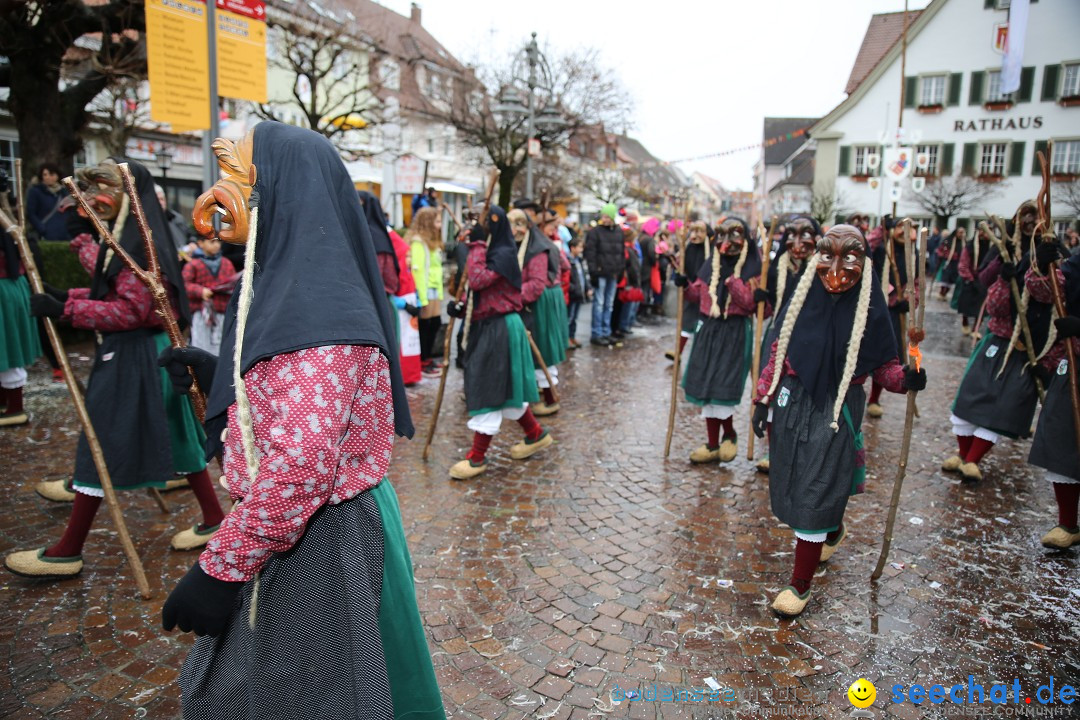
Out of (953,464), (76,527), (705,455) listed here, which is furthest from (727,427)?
(76,527)

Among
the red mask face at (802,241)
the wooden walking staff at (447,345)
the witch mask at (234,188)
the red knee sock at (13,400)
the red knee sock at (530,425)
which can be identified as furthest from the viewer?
the red knee sock at (13,400)

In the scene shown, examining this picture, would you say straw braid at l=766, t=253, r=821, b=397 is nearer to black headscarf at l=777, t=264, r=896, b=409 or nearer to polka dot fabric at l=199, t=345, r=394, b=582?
black headscarf at l=777, t=264, r=896, b=409

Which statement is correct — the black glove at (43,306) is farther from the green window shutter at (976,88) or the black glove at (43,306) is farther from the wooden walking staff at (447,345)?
the green window shutter at (976,88)

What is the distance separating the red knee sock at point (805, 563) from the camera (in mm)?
3578

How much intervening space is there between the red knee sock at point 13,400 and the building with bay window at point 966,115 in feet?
97.5

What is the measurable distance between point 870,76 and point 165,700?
3608 cm

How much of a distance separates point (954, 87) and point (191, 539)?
3664cm

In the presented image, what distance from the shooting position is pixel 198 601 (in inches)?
60.9

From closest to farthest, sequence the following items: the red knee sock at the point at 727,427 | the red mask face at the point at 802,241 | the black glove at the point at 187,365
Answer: the black glove at the point at 187,365, the red mask face at the point at 802,241, the red knee sock at the point at 727,427

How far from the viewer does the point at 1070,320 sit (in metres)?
4.16

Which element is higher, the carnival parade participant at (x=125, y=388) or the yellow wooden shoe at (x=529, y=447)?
the carnival parade participant at (x=125, y=388)

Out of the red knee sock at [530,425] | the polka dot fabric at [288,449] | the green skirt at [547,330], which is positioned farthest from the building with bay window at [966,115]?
the polka dot fabric at [288,449]

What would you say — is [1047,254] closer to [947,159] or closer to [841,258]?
[841,258]

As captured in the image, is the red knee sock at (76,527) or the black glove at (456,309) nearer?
the red knee sock at (76,527)
